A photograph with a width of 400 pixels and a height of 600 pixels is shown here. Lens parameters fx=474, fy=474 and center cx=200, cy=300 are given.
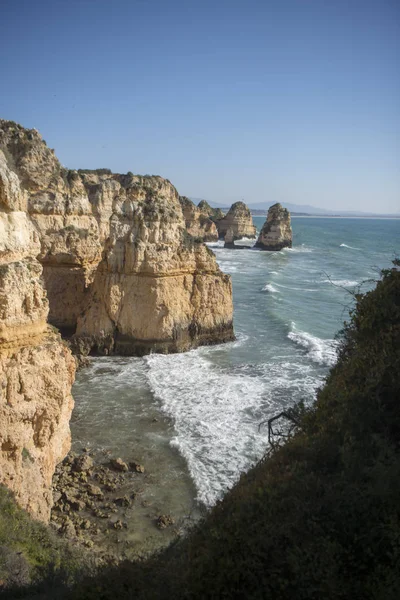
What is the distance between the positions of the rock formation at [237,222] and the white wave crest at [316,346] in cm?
6864

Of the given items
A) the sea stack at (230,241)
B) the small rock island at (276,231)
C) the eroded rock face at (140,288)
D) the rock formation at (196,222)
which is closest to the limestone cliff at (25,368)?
the eroded rock face at (140,288)

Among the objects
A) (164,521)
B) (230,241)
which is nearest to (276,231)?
(230,241)

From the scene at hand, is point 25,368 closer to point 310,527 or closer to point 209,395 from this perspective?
point 310,527

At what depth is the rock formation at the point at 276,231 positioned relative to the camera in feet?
273

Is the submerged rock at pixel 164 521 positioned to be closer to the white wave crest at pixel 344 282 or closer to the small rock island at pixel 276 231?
the white wave crest at pixel 344 282

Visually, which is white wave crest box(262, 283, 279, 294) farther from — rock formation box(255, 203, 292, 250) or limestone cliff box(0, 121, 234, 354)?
rock formation box(255, 203, 292, 250)

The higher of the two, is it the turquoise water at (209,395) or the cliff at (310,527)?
the cliff at (310,527)

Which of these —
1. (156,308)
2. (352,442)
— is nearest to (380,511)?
(352,442)

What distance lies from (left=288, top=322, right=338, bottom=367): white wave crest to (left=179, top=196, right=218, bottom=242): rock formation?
2097 inches

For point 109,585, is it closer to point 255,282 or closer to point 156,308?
point 156,308

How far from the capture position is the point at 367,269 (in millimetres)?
65312

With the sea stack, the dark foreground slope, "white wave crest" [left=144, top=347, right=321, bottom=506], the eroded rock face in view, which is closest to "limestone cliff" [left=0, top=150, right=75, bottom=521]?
the dark foreground slope

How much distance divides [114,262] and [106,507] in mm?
14583

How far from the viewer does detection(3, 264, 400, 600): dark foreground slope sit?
5016 millimetres
